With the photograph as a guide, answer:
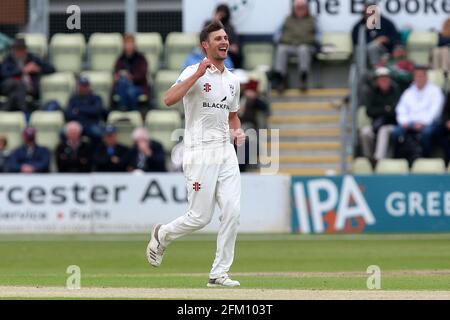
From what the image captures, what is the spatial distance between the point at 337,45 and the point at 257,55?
154cm

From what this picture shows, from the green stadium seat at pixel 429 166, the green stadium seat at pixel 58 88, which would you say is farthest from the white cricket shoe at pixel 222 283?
the green stadium seat at pixel 58 88

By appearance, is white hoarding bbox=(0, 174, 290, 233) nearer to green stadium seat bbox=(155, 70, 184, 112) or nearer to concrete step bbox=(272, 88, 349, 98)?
green stadium seat bbox=(155, 70, 184, 112)

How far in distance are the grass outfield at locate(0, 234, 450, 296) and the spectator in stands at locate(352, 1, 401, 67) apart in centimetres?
443

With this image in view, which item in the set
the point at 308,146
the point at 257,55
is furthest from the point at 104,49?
the point at 308,146

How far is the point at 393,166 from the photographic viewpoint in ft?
78.3

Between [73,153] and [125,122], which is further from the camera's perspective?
[125,122]

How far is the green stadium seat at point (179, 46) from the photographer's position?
85.9 ft

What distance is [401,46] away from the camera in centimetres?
2561

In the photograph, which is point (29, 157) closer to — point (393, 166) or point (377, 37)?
point (393, 166)

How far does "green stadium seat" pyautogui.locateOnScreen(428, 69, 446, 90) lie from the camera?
24.9 meters

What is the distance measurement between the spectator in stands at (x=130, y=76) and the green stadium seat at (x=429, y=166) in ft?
17.6

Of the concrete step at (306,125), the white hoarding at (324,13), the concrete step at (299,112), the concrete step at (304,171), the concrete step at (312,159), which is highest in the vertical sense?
the white hoarding at (324,13)

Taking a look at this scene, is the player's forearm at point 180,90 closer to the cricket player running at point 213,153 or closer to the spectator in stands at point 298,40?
the cricket player running at point 213,153

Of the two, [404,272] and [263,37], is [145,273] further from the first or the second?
[263,37]
